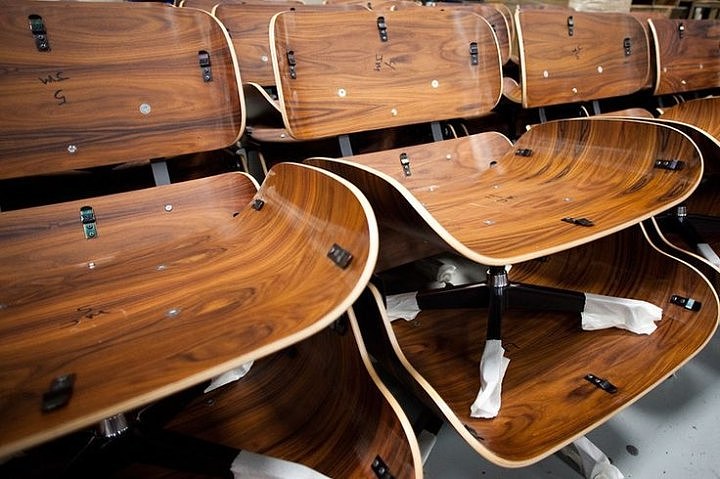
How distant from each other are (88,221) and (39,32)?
1.29ft

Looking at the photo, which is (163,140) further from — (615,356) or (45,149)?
(615,356)

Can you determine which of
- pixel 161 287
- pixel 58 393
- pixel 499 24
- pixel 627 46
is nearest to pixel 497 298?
pixel 161 287

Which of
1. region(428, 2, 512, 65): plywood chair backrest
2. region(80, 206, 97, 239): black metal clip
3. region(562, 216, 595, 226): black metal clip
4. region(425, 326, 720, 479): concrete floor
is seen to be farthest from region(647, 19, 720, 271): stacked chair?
region(80, 206, 97, 239): black metal clip

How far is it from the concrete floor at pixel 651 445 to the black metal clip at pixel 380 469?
27 centimetres

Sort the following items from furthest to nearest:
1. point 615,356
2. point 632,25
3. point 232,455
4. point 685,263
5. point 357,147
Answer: point 632,25 → point 357,147 → point 685,263 → point 615,356 → point 232,455

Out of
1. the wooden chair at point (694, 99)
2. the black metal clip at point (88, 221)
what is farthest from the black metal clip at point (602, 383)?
the black metal clip at point (88, 221)

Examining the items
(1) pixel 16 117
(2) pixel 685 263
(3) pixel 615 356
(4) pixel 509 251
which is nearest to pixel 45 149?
(1) pixel 16 117

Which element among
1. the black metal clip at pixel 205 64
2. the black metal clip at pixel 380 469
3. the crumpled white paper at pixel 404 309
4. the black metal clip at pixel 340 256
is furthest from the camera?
the crumpled white paper at pixel 404 309

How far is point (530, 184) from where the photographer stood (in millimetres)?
1052

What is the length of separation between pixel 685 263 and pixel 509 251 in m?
0.70

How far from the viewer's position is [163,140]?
3.15ft

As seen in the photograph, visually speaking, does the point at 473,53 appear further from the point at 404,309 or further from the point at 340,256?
the point at 340,256

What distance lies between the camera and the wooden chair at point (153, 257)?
0.43 m

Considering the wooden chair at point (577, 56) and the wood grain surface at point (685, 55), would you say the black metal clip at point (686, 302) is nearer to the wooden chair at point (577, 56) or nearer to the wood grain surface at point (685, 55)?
the wooden chair at point (577, 56)
